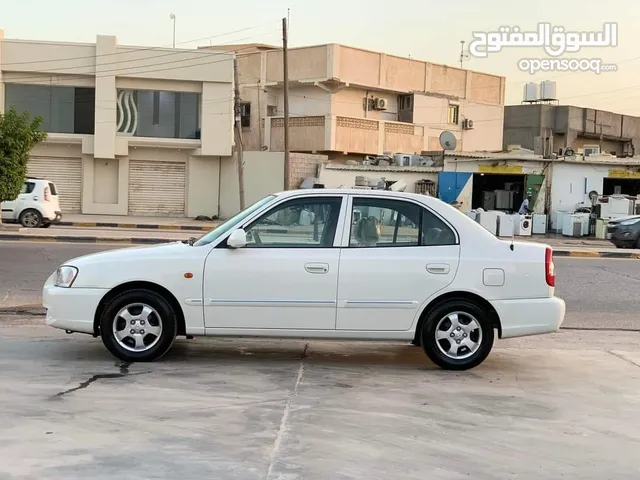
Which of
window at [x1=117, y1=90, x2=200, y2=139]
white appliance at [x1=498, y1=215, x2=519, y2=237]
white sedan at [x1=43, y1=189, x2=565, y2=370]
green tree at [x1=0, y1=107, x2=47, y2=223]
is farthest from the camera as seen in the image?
window at [x1=117, y1=90, x2=200, y2=139]

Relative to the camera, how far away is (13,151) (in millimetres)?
21391

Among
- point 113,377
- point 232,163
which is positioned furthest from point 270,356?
point 232,163

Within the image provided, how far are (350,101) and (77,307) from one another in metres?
38.5

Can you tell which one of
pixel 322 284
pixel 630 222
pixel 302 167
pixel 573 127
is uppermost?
pixel 573 127

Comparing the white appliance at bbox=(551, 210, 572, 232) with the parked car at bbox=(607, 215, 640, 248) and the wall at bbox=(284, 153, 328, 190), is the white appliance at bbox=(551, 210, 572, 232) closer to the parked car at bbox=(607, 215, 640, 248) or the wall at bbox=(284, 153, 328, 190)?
the parked car at bbox=(607, 215, 640, 248)

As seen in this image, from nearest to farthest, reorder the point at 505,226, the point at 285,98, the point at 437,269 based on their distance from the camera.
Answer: the point at 437,269
the point at 505,226
the point at 285,98

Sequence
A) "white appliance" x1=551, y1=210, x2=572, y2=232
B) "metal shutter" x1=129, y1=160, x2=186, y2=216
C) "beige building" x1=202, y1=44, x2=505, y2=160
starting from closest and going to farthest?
"white appliance" x1=551, y1=210, x2=572, y2=232 < "metal shutter" x1=129, y1=160, x2=186, y2=216 < "beige building" x1=202, y1=44, x2=505, y2=160

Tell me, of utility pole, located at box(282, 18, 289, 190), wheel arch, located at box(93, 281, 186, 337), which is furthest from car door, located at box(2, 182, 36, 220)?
wheel arch, located at box(93, 281, 186, 337)

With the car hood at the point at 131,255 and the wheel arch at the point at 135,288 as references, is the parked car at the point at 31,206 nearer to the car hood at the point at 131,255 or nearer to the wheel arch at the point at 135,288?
the car hood at the point at 131,255

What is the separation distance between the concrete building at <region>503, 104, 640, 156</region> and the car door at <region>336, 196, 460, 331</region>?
44891 mm

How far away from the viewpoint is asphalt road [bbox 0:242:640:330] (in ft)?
36.2

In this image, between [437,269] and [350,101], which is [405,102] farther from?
[437,269]

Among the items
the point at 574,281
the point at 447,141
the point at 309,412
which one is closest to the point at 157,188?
the point at 447,141

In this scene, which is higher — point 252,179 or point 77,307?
point 252,179
